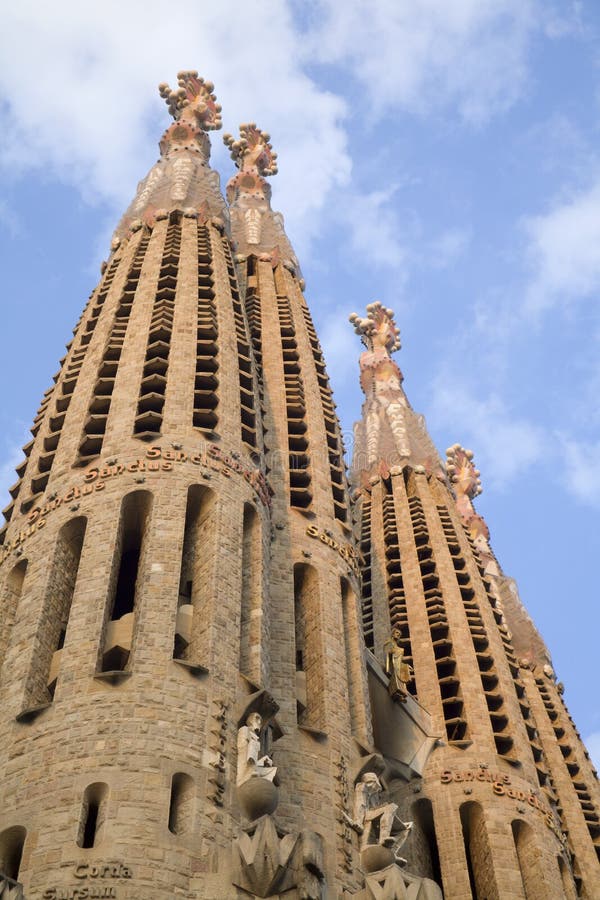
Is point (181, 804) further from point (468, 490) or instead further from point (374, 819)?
point (468, 490)

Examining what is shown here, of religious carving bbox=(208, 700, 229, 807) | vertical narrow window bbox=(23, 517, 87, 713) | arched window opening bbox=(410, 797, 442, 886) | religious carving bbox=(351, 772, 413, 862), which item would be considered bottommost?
religious carving bbox=(208, 700, 229, 807)

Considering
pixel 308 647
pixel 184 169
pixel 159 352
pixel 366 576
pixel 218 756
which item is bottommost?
pixel 218 756

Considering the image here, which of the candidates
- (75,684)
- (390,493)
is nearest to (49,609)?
(75,684)

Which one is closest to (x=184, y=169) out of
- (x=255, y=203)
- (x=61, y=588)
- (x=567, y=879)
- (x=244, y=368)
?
(x=255, y=203)

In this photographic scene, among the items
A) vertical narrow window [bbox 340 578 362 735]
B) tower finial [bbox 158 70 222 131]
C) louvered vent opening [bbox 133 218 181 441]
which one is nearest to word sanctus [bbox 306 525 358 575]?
vertical narrow window [bbox 340 578 362 735]

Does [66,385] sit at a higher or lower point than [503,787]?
higher

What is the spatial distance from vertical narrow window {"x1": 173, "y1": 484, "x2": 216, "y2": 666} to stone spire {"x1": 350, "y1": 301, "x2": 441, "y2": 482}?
28.6 metres

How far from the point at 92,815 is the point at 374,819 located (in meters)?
7.83

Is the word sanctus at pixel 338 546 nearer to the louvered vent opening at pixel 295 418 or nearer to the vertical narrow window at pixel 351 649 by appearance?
the vertical narrow window at pixel 351 649

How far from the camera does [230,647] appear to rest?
30.9 meters

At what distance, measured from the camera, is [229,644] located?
101ft

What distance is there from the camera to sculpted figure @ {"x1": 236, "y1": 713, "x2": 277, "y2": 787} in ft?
90.6

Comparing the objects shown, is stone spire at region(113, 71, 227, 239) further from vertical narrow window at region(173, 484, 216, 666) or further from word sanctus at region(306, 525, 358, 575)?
vertical narrow window at region(173, 484, 216, 666)

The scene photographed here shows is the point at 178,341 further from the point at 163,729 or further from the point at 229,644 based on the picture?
the point at 163,729
